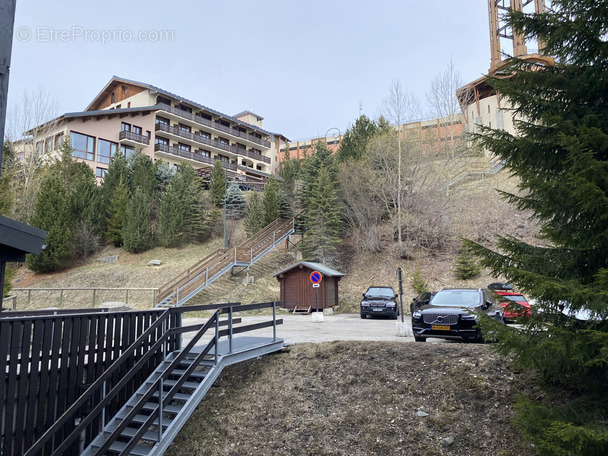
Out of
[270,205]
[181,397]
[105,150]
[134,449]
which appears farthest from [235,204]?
[134,449]

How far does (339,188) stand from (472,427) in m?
27.5

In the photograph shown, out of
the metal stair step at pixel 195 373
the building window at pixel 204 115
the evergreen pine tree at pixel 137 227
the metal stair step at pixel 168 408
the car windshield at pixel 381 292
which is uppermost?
A: the building window at pixel 204 115

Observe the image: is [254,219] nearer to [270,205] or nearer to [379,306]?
[270,205]

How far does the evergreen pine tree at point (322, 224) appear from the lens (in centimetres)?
3000

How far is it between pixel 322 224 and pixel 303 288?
23.0 ft

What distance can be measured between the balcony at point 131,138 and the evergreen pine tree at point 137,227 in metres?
13.2

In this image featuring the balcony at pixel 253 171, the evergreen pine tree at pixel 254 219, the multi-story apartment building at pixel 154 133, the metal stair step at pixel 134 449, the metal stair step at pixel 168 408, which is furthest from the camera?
the balcony at pixel 253 171

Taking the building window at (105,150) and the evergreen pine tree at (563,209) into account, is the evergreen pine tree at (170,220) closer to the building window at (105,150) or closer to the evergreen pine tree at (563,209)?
the building window at (105,150)

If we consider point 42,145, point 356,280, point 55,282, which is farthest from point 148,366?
point 42,145

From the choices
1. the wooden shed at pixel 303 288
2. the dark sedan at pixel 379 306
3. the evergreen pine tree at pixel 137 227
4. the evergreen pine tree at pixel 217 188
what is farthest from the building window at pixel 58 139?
the dark sedan at pixel 379 306

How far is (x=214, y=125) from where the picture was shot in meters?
54.4

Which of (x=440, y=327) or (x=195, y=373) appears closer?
(x=195, y=373)

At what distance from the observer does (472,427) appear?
21.1 feet

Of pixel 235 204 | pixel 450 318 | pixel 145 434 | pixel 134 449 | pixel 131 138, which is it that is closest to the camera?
pixel 134 449
